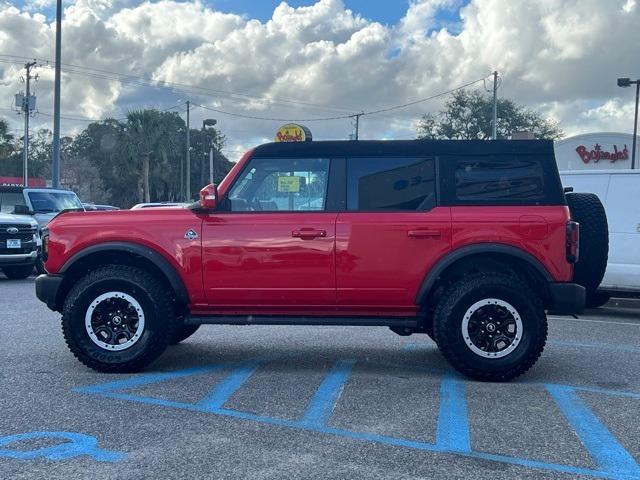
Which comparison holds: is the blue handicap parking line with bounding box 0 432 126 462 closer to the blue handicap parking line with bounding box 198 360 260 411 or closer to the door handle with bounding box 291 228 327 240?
the blue handicap parking line with bounding box 198 360 260 411

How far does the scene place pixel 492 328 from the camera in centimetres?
579

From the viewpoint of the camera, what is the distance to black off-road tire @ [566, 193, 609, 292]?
241 inches

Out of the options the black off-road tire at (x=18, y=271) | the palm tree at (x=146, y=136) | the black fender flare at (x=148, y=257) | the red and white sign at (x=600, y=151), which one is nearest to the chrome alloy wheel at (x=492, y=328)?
the black fender flare at (x=148, y=257)

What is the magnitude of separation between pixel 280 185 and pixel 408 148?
1.15 meters

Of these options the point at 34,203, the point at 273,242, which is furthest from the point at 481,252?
the point at 34,203

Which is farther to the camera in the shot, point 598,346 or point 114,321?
point 598,346

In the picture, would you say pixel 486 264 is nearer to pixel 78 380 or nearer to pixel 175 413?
pixel 175 413

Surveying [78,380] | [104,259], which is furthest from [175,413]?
[104,259]

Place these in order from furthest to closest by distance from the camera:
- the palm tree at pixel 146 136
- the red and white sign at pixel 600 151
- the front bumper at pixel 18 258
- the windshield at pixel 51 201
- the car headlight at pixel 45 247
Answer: the palm tree at pixel 146 136 < the red and white sign at pixel 600 151 < the windshield at pixel 51 201 < the front bumper at pixel 18 258 < the car headlight at pixel 45 247

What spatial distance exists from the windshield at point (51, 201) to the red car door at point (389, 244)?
11.3 meters

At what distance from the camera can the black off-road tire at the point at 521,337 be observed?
224 inches

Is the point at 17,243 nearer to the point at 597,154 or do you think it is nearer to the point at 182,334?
the point at 182,334

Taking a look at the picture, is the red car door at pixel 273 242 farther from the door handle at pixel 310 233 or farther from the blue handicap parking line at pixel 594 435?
the blue handicap parking line at pixel 594 435

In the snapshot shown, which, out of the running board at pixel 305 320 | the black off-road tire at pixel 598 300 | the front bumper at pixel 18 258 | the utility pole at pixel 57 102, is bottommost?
the black off-road tire at pixel 598 300
